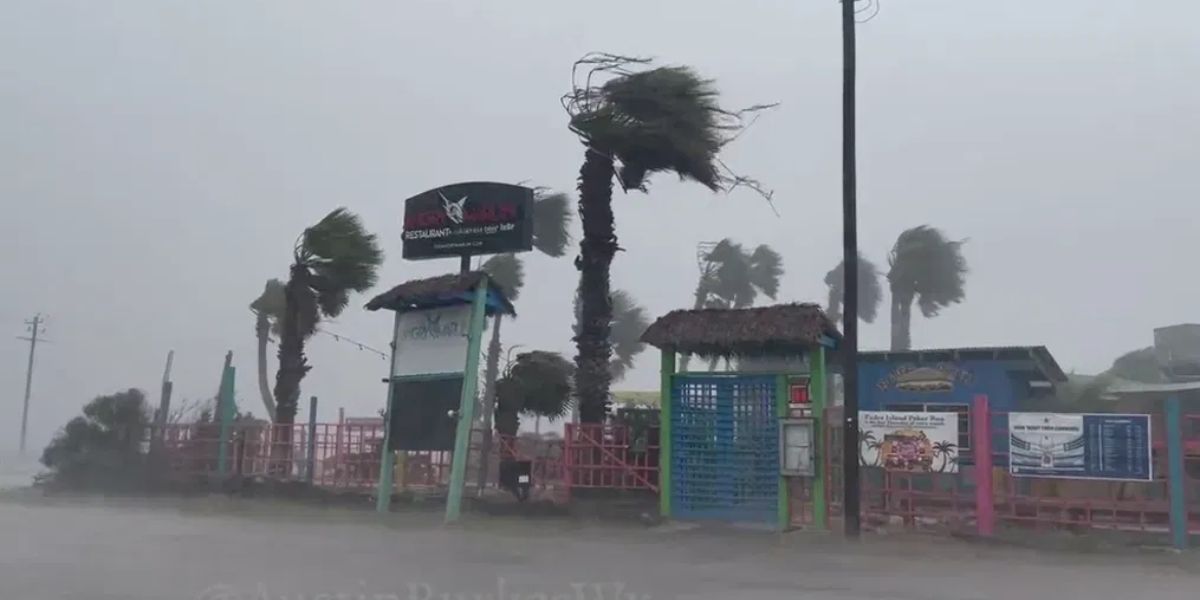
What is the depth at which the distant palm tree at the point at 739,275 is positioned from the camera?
168ft

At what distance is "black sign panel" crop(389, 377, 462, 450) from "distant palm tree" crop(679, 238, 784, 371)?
29.7m

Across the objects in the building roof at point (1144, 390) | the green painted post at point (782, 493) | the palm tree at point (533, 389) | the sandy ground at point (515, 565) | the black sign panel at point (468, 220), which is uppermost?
the black sign panel at point (468, 220)

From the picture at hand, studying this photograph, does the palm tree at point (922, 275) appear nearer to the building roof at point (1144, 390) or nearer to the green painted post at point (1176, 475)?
the building roof at point (1144, 390)

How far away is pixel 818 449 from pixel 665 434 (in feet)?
8.47

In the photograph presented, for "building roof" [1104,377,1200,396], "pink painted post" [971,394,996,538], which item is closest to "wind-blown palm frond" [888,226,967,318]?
"building roof" [1104,377,1200,396]

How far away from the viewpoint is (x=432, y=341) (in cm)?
2142

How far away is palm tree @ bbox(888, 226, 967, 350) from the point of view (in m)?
47.3

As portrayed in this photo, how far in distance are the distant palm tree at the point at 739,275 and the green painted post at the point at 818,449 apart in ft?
104

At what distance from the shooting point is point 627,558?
14281 millimetres

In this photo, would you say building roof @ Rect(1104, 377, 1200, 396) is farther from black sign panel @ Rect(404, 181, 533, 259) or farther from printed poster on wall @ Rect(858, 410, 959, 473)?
black sign panel @ Rect(404, 181, 533, 259)

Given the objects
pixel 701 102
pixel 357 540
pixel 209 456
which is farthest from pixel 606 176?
pixel 209 456

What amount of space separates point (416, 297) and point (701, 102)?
20.9 feet

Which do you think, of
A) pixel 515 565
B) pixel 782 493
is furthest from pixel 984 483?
pixel 515 565

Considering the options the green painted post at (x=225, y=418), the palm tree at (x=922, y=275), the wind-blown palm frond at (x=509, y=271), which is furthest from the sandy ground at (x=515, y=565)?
the palm tree at (x=922, y=275)
